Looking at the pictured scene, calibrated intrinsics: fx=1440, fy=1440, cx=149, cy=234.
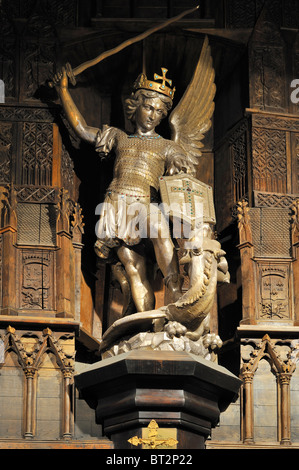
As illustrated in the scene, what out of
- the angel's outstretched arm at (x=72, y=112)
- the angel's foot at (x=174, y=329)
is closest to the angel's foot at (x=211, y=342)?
the angel's foot at (x=174, y=329)

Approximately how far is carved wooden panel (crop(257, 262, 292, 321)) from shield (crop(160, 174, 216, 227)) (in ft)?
2.87

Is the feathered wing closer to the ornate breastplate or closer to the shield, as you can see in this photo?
the ornate breastplate

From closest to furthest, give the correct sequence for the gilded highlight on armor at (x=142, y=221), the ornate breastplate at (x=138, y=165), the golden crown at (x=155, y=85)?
the gilded highlight on armor at (x=142, y=221) < the ornate breastplate at (x=138, y=165) < the golden crown at (x=155, y=85)

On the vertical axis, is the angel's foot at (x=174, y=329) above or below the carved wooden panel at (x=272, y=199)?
below

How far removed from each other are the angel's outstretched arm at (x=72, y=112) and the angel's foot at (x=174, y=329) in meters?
2.45

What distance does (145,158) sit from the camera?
14773 millimetres

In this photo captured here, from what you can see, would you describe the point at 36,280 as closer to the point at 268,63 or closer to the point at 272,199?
the point at 272,199

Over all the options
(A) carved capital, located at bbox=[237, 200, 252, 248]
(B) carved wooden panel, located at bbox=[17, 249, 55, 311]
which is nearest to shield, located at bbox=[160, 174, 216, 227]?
(A) carved capital, located at bbox=[237, 200, 252, 248]

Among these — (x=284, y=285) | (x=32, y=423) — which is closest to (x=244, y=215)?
(x=284, y=285)

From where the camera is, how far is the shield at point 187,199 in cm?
1407

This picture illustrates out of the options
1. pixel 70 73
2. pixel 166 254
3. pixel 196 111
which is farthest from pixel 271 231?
pixel 70 73

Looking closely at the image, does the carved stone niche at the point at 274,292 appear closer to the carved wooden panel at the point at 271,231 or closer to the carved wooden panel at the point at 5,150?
the carved wooden panel at the point at 271,231

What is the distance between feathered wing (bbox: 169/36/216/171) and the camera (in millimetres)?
15297

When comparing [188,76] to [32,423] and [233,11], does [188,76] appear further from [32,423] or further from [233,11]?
[32,423]
